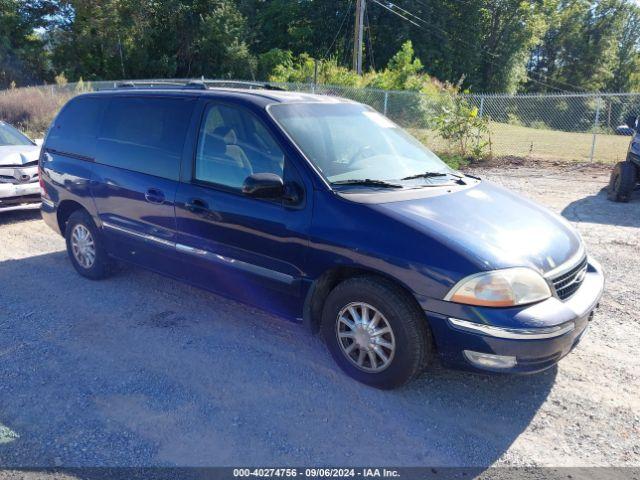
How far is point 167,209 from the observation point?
14.0 feet

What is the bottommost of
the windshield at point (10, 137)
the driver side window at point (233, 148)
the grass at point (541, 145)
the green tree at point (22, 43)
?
the grass at point (541, 145)

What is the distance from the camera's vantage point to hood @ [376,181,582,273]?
10.2 ft

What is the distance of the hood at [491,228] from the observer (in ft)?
10.2

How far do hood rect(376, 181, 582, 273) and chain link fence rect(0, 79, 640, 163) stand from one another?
30.3 feet

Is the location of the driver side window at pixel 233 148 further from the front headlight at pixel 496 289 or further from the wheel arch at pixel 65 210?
the wheel arch at pixel 65 210

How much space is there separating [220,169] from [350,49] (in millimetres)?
40538

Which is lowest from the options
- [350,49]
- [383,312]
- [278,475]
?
[278,475]

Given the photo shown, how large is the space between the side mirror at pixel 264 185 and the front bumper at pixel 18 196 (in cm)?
522

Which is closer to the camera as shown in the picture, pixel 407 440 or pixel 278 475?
pixel 278 475

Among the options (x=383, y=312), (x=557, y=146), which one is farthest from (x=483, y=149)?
(x=383, y=312)

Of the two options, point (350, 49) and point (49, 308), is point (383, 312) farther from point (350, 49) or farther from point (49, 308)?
point (350, 49)

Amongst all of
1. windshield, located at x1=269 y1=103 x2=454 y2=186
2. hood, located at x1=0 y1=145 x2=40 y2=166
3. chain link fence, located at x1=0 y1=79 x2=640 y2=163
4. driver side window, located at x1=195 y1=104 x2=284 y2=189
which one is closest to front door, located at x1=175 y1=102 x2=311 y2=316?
driver side window, located at x1=195 y1=104 x2=284 y2=189

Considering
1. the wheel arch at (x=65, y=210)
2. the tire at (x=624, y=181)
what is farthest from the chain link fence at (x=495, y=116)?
the wheel arch at (x=65, y=210)

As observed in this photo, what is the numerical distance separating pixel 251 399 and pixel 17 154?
A: 6093 mm
